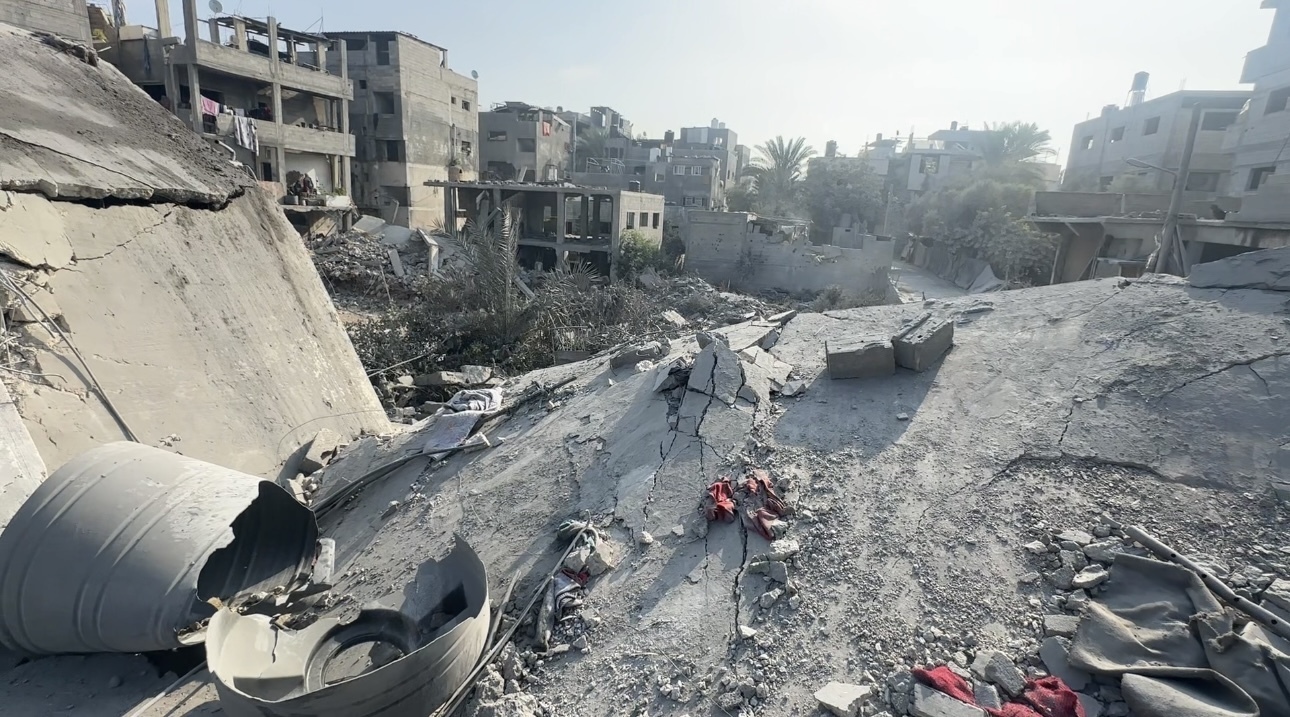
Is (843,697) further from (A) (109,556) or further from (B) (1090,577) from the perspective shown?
(A) (109,556)

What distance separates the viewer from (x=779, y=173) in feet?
101

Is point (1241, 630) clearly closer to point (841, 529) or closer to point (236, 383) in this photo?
point (841, 529)

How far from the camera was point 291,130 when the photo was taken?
20.7 metres

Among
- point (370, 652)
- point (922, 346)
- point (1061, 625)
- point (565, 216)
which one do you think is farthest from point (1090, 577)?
point (565, 216)

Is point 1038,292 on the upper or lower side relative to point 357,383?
upper

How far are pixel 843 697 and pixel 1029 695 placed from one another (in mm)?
699

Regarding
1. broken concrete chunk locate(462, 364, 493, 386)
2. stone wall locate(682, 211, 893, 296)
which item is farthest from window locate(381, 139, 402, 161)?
broken concrete chunk locate(462, 364, 493, 386)

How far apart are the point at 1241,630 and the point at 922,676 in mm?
1280

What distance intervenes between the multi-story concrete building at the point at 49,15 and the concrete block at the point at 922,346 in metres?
17.2

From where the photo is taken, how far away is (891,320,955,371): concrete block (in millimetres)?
4562

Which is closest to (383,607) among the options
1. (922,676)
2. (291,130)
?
(922,676)

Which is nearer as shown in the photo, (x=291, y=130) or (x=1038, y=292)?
(x=1038, y=292)

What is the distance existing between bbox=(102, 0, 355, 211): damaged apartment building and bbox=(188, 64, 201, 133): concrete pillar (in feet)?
0.08

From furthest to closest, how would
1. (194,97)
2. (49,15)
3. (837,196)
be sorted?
1. (837,196)
2. (194,97)
3. (49,15)
